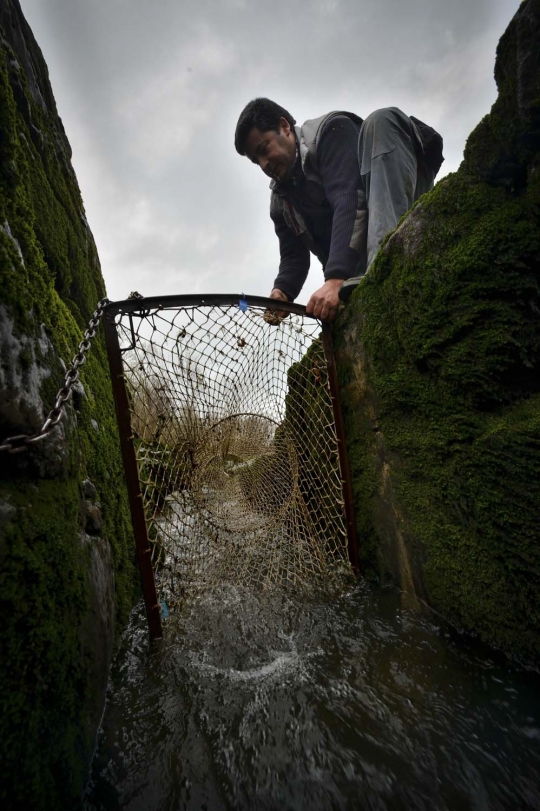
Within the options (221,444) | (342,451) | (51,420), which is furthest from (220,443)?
(51,420)

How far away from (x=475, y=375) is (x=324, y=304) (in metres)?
0.99

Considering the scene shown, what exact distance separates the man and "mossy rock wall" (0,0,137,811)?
1.42 meters

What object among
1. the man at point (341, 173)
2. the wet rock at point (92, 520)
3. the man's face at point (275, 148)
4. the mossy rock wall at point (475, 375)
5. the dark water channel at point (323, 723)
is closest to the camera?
the dark water channel at point (323, 723)

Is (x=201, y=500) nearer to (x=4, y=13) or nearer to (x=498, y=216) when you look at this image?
(x=498, y=216)

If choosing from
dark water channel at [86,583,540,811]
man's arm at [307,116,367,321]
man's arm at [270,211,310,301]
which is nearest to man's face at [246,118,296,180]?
man's arm at [307,116,367,321]

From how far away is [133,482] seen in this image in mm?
1453

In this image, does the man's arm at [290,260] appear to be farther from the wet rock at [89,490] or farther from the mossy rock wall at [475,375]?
the wet rock at [89,490]

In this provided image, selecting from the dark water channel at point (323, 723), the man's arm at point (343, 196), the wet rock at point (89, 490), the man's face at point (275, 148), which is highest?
the man's face at point (275, 148)

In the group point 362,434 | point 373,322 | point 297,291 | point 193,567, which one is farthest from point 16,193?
point 297,291

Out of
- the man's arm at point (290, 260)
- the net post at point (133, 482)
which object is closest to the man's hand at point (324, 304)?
the net post at point (133, 482)

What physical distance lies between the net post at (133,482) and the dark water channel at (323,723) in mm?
189

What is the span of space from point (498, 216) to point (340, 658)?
1700mm

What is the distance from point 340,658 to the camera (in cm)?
119

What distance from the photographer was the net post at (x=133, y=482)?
4.69 ft
